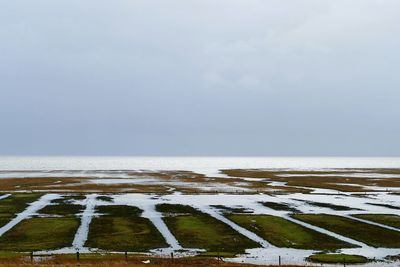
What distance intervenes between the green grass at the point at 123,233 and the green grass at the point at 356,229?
19.7 m

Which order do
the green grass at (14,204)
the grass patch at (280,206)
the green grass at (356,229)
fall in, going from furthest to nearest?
the grass patch at (280,206), the green grass at (14,204), the green grass at (356,229)

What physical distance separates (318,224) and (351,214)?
11.5m

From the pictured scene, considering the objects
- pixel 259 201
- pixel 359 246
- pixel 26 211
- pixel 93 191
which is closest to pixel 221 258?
pixel 359 246

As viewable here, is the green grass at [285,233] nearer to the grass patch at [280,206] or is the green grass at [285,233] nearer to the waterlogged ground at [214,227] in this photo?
the waterlogged ground at [214,227]

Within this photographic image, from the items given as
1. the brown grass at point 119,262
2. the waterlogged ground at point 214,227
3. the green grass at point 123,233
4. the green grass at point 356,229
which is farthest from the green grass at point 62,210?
the green grass at point 356,229

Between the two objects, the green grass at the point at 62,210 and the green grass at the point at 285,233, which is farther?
the green grass at the point at 62,210

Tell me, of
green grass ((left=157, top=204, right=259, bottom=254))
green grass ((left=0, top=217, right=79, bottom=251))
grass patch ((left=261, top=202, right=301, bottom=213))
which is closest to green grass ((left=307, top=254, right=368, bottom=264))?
green grass ((left=157, top=204, right=259, bottom=254))

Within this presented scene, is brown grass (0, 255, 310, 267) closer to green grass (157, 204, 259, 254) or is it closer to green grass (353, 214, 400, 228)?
green grass (157, 204, 259, 254)

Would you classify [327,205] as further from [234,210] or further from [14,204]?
[14,204]

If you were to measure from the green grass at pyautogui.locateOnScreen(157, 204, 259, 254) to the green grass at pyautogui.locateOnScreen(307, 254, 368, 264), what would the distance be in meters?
6.51

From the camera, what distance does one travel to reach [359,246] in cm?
4197

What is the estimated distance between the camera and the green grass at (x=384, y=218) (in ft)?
178

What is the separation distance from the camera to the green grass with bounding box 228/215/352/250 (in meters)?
42.3

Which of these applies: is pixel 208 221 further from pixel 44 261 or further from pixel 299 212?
pixel 44 261
